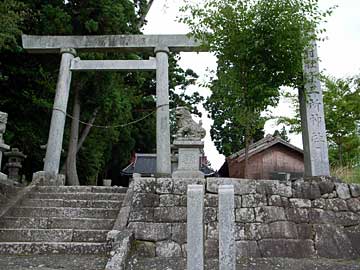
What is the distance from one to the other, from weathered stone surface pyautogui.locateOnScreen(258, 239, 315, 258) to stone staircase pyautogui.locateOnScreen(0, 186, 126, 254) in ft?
6.53

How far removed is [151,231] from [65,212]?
5.39ft

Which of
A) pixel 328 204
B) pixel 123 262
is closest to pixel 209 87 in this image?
pixel 328 204

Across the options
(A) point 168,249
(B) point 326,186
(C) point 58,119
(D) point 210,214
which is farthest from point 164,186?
(C) point 58,119

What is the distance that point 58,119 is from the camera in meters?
7.92

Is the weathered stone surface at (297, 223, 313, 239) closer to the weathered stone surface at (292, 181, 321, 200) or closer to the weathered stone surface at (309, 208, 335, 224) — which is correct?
the weathered stone surface at (309, 208, 335, 224)

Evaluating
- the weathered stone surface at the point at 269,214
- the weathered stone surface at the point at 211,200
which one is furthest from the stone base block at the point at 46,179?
the weathered stone surface at the point at 269,214

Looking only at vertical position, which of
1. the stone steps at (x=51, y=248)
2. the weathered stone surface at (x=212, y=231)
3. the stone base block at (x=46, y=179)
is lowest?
the stone steps at (x=51, y=248)

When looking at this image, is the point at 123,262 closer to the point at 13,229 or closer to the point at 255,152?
the point at 13,229

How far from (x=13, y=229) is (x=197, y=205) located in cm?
340

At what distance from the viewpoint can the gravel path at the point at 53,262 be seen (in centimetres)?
370

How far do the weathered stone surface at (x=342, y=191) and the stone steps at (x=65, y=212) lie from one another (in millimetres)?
3263

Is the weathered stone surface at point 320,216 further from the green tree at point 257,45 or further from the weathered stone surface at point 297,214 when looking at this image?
the green tree at point 257,45

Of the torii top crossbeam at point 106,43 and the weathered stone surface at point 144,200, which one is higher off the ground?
the torii top crossbeam at point 106,43

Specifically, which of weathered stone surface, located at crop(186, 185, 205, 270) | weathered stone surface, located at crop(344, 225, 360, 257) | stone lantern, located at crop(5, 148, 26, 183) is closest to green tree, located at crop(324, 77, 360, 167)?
weathered stone surface, located at crop(344, 225, 360, 257)
